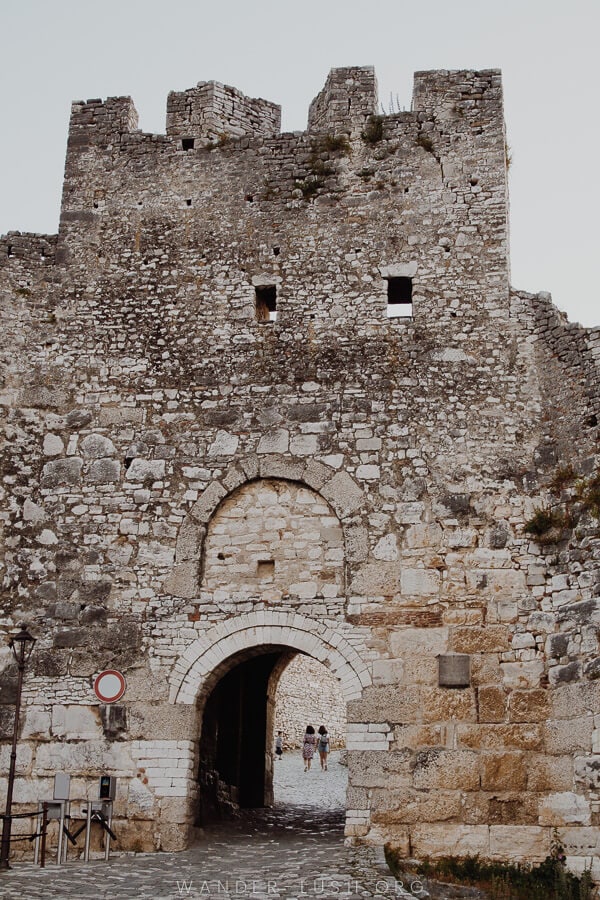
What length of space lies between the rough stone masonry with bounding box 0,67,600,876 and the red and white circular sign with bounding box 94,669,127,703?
0.37 feet

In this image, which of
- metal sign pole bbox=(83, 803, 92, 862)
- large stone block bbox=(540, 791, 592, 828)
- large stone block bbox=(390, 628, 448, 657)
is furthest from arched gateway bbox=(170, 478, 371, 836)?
large stone block bbox=(540, 791, 592, 828)

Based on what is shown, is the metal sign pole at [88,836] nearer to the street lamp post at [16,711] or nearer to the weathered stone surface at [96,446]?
the street lamp post at [16,711]

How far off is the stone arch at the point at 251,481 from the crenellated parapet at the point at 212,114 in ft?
14.6

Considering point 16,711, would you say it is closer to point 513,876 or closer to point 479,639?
point 479,639

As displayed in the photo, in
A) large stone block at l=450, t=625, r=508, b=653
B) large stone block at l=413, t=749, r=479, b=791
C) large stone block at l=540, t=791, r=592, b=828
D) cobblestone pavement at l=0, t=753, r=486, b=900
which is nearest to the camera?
cobblestone pavement at l=0, t=753, r=486, b=900

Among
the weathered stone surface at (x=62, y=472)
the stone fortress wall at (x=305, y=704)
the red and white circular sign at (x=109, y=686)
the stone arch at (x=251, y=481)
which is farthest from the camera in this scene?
the stone fortress wall at (x=305, y=704)

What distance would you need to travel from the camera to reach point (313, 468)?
1142 cm

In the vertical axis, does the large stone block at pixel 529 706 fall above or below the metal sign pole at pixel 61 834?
above

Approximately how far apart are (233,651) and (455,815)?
2.75 metres

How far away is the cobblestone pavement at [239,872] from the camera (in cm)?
790

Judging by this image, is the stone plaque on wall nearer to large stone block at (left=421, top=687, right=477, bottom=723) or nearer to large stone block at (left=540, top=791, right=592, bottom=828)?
large stone block at (left=421, top=687, right=477, bottom=723)

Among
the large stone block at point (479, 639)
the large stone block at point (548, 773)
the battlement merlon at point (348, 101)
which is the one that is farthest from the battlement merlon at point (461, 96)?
the large stone block at point (548, 773)

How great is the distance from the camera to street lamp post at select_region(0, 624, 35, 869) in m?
9.55

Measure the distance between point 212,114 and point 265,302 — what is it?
2.66 metres
